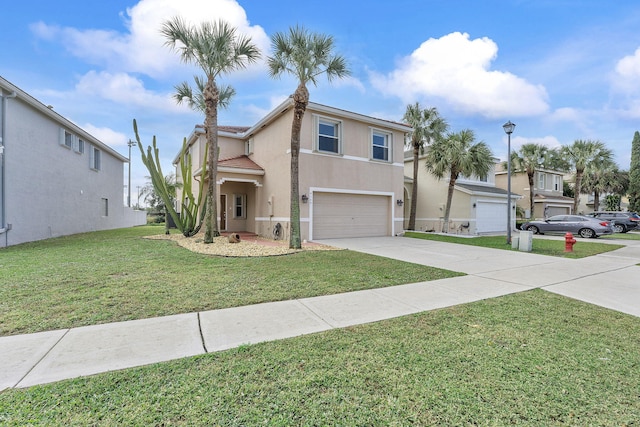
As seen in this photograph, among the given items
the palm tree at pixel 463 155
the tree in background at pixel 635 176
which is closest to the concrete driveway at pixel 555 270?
the palm tree at pixel 463 155

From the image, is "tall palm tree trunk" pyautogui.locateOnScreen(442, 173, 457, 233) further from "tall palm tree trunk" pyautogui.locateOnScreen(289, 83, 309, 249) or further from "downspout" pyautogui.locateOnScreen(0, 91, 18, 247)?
"downspout" pyautogui.locateOnScreen(0, 91, 18, 247)

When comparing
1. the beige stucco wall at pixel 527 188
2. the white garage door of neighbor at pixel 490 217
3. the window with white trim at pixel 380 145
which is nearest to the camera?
the window with white trim at pixel 380 145

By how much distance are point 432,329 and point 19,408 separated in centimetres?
400

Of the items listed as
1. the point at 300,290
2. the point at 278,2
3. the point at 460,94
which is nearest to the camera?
the point at 300,290

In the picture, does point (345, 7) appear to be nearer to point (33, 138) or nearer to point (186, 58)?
point (186, 58)

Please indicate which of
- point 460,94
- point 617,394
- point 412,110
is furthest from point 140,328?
point 460,94

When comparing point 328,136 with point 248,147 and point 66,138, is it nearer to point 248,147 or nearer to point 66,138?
point 248,147

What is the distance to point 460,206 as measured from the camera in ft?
69.3

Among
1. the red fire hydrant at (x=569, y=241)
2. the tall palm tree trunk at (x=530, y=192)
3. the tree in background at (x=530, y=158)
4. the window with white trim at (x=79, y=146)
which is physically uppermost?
the tree in background at (x=530, y=158)

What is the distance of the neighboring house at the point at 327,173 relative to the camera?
13.7 m

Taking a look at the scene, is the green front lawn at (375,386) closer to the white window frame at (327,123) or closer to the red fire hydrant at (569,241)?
the red fire hydrant at (569,241)

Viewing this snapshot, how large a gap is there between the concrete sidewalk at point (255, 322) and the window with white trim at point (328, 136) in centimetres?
864

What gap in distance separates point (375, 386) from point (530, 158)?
1212 inches

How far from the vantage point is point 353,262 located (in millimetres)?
8375
